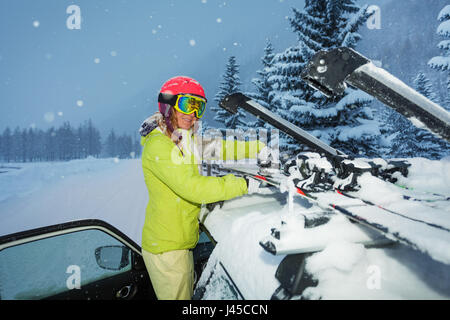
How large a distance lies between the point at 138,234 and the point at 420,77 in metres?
38.4

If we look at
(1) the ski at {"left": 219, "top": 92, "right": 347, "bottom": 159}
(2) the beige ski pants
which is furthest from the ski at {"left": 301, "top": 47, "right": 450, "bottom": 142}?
(2) the beige ski pants

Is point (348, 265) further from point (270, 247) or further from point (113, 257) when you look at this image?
point (113, 257)

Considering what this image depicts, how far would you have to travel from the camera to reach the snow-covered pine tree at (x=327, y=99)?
10.5 metres

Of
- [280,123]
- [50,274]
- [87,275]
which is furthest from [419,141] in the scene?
[50,274]

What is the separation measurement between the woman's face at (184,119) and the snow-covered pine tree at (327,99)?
31.5 ft

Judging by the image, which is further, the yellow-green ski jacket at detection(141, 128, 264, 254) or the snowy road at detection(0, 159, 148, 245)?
the snowy road at detection(0, 159, 148, 245)

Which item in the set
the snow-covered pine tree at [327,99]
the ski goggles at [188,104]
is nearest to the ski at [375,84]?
the ski goggles at [188,104]

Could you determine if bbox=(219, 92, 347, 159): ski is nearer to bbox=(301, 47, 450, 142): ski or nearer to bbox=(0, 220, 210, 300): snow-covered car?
bbox=(301, 47, 450, 142): ski

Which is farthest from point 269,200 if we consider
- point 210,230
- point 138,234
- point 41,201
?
point 41,201

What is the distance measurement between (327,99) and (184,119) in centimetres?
973

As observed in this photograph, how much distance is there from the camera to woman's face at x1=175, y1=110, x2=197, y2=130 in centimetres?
261

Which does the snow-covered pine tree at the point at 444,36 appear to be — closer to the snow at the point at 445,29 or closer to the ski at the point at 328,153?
the snow at the point at 445,29

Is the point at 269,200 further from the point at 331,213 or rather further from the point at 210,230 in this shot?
the point at 331,213
